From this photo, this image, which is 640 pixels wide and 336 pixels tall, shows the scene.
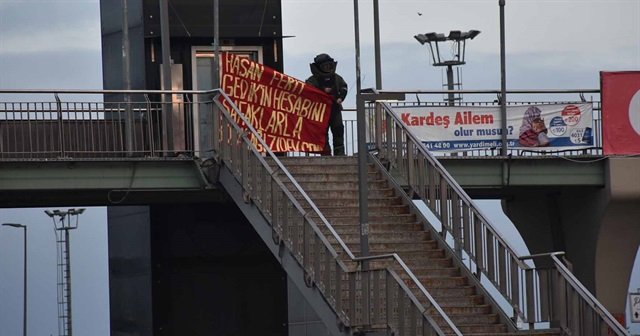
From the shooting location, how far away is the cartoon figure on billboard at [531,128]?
3581 cm

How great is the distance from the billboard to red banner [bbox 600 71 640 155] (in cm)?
37

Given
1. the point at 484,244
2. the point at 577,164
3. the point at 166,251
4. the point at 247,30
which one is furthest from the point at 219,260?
the point at 484,244

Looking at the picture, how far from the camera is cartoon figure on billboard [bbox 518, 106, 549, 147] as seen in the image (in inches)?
1410

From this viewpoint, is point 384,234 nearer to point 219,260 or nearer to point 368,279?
point 368,279

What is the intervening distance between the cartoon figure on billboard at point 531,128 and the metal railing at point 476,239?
512 centimetres

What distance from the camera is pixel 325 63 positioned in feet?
111

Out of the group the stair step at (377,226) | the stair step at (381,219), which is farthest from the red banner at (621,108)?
the stair step at (377,226)

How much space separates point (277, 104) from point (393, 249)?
6.18m

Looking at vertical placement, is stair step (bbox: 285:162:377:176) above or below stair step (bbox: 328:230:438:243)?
above

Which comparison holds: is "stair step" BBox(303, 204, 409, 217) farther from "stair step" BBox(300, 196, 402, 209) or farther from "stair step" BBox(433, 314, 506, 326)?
"stair step" BBox(433, 314, 506, 326)

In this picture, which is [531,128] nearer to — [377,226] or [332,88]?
[332,88]

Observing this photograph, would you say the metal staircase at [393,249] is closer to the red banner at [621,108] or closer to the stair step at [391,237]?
the stair step at [391,237]

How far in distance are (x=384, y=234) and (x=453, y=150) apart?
7.40 meters

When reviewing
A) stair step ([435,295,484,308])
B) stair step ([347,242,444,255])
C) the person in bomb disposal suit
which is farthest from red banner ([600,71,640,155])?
stair step ([435,295,484,308])
